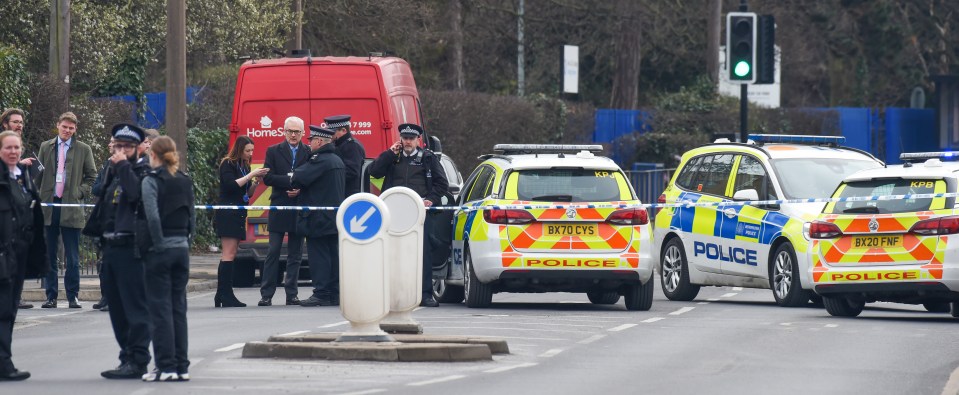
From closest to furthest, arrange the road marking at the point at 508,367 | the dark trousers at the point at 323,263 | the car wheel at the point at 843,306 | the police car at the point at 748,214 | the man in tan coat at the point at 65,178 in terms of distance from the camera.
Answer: the road marking at the point at 508,367
the car wheel at the point at 843,306
the man in tan coat at the point at 65,178
the dark trousers at the point at 323,263
the police car at the point at 748,214

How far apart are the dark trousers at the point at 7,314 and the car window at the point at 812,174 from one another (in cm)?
860

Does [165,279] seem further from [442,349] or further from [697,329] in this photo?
[697,329]

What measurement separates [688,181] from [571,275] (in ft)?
11.9

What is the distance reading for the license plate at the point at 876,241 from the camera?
16297mm

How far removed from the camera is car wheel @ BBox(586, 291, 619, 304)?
62.1 feet

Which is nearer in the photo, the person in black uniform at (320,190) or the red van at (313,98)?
the person in black uniform at (320,190)

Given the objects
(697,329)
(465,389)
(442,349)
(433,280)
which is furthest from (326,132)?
(465,389)

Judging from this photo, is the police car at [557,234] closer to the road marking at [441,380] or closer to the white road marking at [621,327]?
the white road marking at [621,327]

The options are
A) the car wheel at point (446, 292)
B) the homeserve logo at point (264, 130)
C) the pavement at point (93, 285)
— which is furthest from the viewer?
the homeserve logo at point (264, 130)

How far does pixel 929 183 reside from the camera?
1652cm

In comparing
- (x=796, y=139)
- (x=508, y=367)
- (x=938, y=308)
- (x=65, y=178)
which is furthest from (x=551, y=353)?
(x=796, y=139)

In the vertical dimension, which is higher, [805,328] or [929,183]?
[929,183]

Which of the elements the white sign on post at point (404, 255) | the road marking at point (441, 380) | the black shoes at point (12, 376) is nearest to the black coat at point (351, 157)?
the white sign on post at point (404, 255)

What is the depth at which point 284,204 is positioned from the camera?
58.4 feet
